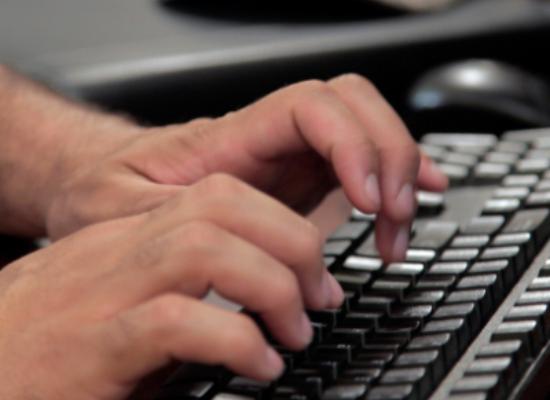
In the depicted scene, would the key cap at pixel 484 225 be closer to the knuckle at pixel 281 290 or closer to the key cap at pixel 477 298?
the key cap at pixel 477 298

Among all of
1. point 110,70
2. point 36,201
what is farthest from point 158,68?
point 36,201

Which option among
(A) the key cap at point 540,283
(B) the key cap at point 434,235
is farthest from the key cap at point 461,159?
(A) the key cap at point 540,283

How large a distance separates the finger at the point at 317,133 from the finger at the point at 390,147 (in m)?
0.01

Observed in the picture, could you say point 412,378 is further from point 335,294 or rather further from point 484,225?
point 484,225

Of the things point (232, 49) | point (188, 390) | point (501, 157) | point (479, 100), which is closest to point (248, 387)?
point (188, 390)

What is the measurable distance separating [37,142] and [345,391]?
47 centimetres

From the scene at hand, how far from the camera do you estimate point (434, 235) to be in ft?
2.44

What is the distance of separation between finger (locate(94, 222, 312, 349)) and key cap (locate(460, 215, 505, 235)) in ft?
0.65

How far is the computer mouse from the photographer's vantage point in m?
1.00

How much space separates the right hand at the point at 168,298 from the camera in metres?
0.53

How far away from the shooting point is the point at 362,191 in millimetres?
686

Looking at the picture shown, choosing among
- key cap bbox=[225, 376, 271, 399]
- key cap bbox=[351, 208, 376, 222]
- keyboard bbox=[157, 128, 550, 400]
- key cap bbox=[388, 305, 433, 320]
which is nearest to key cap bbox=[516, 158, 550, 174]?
keyboard bbox=[157, 128, 550, 400]

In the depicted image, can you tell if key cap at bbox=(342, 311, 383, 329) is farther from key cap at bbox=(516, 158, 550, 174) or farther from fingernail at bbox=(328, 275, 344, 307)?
key cap at bbox=(516, 158, 550, 174)

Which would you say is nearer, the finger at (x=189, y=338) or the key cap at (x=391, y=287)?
the finger at (x=189, y=338)
